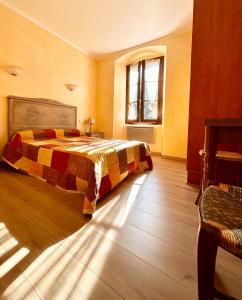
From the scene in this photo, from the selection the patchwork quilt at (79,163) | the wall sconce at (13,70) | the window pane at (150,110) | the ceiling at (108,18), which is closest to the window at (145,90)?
the window pane at (150,110)

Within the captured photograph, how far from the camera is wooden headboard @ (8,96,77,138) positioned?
9.66 feet

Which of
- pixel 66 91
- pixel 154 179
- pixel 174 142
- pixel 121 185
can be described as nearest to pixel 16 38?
pixel 66 91

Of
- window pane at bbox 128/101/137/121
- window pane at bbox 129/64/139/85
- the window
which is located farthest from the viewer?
window pane at bbox 128/101/137/121

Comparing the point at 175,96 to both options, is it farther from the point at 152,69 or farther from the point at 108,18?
the point at 108,18

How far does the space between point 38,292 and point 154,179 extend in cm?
192

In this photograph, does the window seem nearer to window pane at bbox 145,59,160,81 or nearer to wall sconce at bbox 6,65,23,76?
window pane at bbox 145,59,160,81

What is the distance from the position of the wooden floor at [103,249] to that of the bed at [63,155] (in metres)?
0.21

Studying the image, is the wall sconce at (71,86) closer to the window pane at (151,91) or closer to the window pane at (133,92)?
the window pane at (133,92)

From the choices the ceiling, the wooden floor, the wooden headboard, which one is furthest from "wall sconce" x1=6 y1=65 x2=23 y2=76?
the wooden floor

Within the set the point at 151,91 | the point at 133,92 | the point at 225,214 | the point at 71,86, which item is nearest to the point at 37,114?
the point at 71,86

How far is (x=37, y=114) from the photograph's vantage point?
328 cm

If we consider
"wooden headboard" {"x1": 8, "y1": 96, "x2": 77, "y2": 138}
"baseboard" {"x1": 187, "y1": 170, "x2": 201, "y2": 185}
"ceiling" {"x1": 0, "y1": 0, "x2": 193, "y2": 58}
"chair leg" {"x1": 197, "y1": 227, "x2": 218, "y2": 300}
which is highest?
"ceiling" {"x1": 0, "y1": 0, "x2": 193, "y2": 58}

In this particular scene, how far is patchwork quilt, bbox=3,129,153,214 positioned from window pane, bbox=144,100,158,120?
1874 millimetres

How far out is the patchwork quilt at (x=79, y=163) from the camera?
61.8 inches
